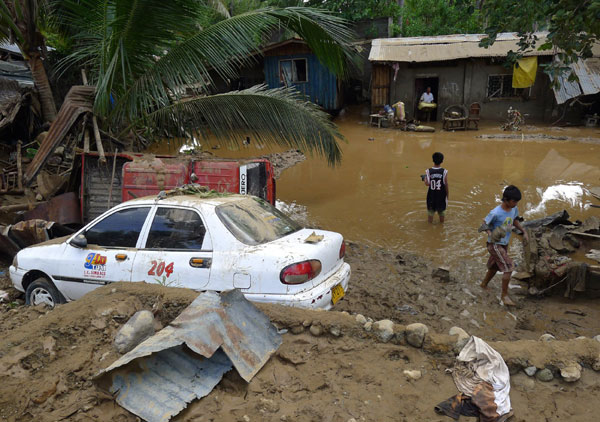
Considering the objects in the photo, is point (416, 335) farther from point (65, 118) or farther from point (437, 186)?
point (65, 118)

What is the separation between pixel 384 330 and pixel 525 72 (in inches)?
757

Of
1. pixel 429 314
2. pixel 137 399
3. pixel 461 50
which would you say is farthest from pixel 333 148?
pixel 461 50

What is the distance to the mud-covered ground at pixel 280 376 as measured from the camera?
275cm

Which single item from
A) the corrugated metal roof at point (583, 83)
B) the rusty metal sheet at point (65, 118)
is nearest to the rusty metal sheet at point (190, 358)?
the rusty metal sheet at point (65, 118)

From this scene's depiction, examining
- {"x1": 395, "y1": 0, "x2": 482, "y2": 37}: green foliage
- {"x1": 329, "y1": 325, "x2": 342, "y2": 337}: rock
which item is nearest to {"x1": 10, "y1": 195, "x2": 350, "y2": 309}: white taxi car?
{"x1": 329, "y1": 325, "x2": 342, "y2": 337}: rock

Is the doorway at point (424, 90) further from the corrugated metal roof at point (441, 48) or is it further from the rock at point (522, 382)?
the rock at point (522, 382)

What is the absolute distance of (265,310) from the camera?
368 centimetres

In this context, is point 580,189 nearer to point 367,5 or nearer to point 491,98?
point 491,98

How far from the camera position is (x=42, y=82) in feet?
31.1

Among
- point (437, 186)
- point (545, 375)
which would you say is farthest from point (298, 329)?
point (437, 186)

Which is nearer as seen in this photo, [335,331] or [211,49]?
[335,331]

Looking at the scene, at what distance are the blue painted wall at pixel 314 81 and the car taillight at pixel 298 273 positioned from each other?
18.6 metres

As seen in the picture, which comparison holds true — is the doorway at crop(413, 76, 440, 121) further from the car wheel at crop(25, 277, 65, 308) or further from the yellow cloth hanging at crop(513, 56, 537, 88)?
the car wheel at crop(25, 277, 65, 308)

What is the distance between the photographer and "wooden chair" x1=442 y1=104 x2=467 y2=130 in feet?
62.4
